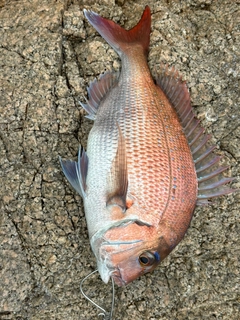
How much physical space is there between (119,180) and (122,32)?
1344 mm

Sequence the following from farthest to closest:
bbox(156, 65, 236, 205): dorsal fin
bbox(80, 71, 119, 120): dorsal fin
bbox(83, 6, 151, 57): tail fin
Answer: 1. bbox(83, 6, 151, 57): tail fin
2. bbox(80, 71, 119, 120): dorsal fin
3. bbox(156, 65, 236, 205): dorsal fin

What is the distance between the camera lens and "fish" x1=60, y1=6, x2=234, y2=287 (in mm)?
2693

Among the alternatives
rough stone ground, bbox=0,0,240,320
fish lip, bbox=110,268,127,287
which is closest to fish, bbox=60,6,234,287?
fish lip, bbox=110,268,127,287

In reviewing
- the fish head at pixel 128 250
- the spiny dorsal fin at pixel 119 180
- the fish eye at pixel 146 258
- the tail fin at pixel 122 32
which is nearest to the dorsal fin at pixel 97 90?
the tail fin at pixel 122 32

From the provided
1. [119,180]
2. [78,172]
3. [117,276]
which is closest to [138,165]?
[119,180]

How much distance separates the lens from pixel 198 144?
3.04 metres

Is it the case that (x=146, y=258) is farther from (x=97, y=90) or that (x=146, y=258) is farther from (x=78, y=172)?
(x=97, y=90)

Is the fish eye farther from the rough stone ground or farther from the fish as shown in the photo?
the rough stone ground

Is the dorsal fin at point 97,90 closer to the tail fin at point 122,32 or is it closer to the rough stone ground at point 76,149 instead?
the rough stone ground at point 76,149

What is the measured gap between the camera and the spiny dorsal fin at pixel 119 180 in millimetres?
2699

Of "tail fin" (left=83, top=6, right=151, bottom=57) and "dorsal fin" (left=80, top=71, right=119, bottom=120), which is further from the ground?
"tail fin" (left=83, top=6, right=151, bottom=57)

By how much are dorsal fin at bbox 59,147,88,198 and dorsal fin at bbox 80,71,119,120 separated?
37 cm

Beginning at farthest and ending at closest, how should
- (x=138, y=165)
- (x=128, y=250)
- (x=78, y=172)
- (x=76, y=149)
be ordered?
(x=76, y=149) → (x=78, y=172) → (x=138, y=165) → (x=128, y=250)

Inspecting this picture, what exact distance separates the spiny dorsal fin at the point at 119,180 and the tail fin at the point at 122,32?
0.96m
